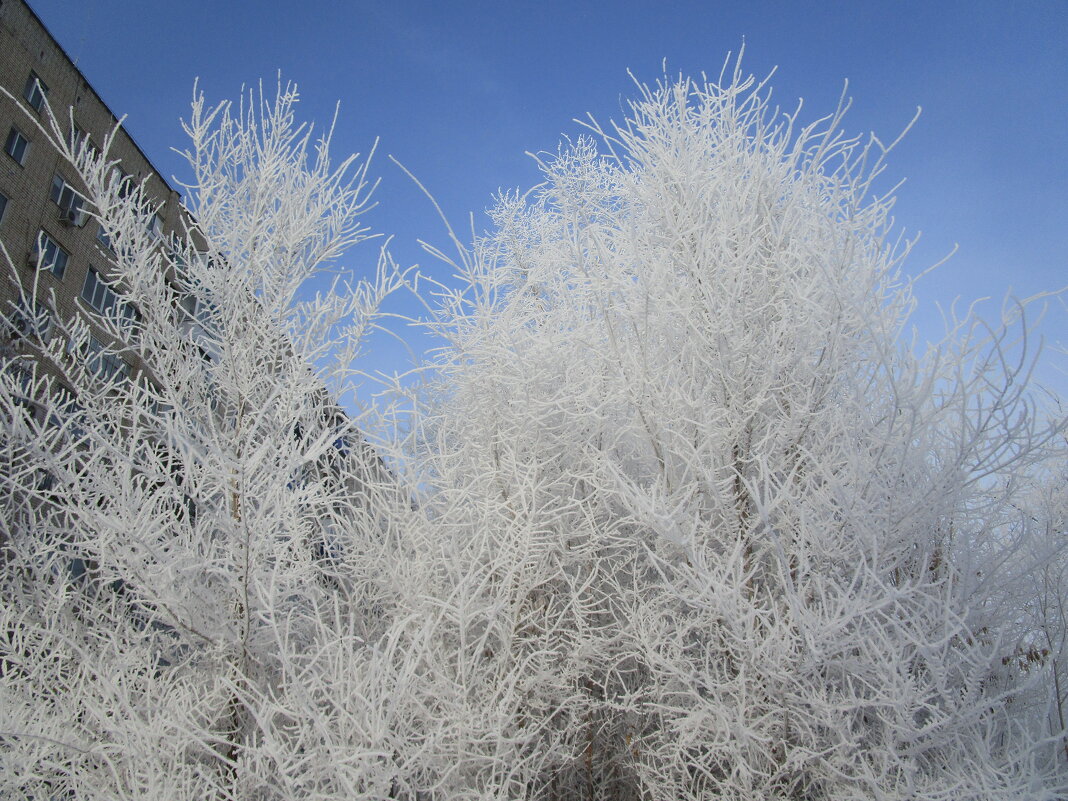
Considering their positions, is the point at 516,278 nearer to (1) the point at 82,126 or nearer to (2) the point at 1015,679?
(2) the point at 1015,679

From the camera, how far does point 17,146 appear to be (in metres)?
16.2

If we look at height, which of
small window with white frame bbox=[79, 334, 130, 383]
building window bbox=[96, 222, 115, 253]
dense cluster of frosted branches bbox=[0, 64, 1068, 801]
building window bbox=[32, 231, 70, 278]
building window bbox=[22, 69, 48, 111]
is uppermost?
building window bbox=[22, 69, 48, 111]

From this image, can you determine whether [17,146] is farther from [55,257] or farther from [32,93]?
[55,257]

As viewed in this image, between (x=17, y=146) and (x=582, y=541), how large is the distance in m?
19.4

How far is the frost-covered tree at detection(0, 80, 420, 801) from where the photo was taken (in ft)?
11.8

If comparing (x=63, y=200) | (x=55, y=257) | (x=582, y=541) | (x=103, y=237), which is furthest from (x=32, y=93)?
(x=582, y=541)

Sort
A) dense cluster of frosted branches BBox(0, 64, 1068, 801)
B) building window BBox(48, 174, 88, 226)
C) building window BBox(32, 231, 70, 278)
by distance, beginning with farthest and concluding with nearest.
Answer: building window BBox(48, 174, 88, 226) → building window BBox(32, 231, 70, 278) → dense cluster of frosted branches BBox(0, 64, 1068, 801)

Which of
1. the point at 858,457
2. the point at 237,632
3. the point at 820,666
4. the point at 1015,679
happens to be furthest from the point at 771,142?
the point at 237,632

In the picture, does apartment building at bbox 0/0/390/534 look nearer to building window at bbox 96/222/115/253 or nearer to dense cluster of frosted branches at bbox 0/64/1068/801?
building window at bbox 96/222/115/253

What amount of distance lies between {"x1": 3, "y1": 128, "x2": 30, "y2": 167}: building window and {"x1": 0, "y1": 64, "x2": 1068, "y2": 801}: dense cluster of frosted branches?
15515mm

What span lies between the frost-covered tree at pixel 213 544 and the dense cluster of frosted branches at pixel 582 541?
0.13 ft

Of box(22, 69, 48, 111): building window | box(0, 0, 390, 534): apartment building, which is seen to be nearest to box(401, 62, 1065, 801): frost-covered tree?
box(0, 0, 390, 534): apartment building

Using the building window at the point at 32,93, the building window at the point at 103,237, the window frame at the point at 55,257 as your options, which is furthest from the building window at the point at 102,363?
the building window at the point at 32,93

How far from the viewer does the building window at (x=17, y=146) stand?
1585cm
